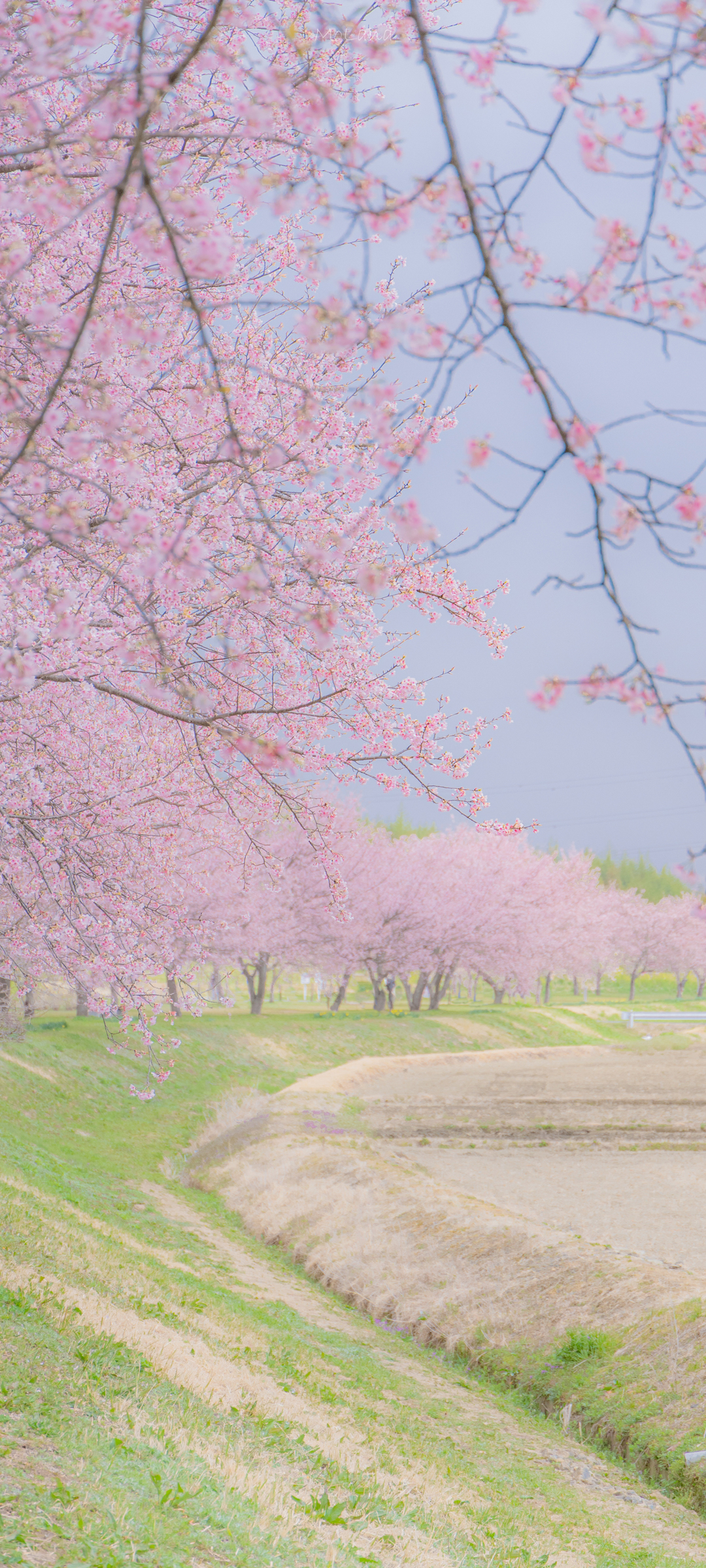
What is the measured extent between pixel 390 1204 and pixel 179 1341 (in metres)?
7.34

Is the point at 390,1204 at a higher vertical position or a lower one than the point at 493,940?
lower

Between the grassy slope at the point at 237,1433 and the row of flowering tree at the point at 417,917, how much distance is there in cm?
2066

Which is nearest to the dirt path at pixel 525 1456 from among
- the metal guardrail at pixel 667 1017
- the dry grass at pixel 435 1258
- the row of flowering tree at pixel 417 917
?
the dry grass at pixel 435 1258

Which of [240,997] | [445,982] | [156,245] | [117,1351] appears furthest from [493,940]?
[156,245]

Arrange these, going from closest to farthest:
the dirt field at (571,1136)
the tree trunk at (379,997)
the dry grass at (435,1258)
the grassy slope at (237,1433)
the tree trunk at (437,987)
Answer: the grassy slope at (237,1433)
the dry grass at (435,1258)
the dirt field at (571,1136)
the tree trunk at (379,997)
the tree trunk at (437,987)

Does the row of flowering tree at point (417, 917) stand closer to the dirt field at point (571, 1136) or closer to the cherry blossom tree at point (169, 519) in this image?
the dirt field at point (571, 1136)

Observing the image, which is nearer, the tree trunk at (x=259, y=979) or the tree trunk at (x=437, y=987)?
the tree trunk at (x=259, y=979)

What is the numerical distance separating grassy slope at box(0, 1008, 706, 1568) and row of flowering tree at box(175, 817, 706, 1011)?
67.8 feet

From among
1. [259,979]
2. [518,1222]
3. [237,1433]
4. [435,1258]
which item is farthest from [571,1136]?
[259,979]

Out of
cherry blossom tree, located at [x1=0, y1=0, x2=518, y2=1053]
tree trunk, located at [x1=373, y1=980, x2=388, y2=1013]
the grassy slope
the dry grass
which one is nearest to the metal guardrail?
tree trunk, located at [x1=373, y1=980, x2=388, y2=1013]

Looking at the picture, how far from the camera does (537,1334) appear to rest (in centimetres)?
1224

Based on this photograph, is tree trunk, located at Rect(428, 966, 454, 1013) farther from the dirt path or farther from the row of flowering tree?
the dirt path

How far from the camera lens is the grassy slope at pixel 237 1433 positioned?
583 centimetres

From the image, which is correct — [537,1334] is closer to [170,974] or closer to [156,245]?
[170,974]
